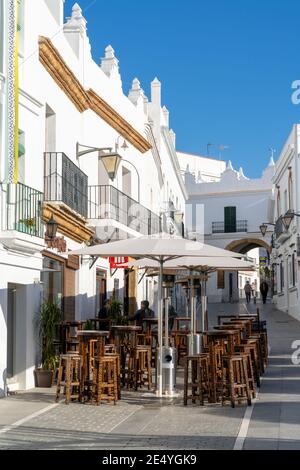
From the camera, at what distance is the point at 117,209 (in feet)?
64.1

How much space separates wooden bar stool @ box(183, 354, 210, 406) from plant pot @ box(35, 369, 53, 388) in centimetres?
298

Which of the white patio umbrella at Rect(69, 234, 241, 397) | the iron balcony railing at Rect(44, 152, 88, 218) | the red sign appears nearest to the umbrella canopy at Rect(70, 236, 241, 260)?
the white patio umbrella at Rect(69, 234, 241, 397)

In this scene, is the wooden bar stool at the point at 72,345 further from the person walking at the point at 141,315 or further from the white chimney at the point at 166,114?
the white chimney at the point at 166,114

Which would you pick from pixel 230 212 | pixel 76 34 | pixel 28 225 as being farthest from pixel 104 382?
pixel 230 212

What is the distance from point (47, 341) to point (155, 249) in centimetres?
340

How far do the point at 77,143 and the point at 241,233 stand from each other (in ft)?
117

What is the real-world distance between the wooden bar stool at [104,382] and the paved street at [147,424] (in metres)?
0.19

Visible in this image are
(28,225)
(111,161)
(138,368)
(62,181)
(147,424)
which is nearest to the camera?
(147,424)

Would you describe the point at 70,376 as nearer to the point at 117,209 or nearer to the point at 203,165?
the point at 117,209

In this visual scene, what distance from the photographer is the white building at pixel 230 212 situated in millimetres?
51281

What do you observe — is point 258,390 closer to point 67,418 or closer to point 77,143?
point 67,418

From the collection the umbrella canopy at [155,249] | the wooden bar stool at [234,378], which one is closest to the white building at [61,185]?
the umbrella canopy at [155,249]

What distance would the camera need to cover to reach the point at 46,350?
42.7 ft
